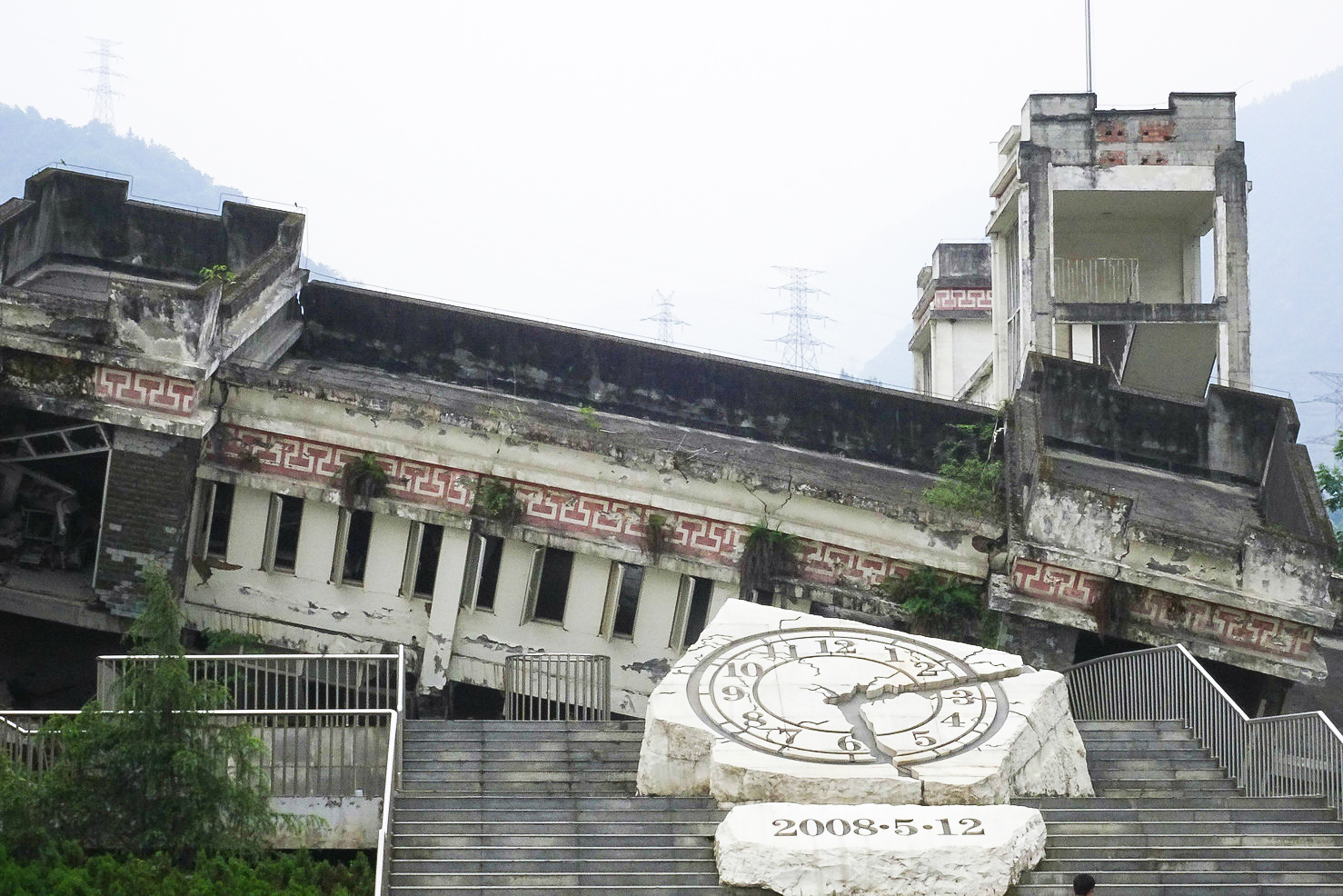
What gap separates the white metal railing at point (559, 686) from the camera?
72.4 ft

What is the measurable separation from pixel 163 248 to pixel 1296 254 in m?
177

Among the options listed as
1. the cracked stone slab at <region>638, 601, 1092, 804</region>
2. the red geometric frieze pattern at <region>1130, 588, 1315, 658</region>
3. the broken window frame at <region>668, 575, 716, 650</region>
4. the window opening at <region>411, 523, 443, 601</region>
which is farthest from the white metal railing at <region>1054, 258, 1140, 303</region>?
the cracked stone slab at <region>638, 601, 1092, 804</region>

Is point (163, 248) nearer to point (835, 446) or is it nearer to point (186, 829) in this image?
point (835, 446)

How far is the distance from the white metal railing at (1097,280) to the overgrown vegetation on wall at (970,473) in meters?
10.9

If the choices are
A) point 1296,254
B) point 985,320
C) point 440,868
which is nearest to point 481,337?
point 440,868

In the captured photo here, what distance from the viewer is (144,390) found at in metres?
25.1

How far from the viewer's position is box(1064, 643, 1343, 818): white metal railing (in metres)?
17.8

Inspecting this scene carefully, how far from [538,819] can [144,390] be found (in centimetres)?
1145

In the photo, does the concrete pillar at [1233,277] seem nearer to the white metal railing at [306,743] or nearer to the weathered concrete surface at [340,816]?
the white metal railing at [306,743]

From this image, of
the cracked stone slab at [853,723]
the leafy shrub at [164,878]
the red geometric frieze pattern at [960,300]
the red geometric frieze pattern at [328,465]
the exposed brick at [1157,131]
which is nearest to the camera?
the leafy shrub at [164,878]

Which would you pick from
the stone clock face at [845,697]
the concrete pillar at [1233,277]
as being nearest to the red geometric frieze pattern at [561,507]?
the stone clock face at [845,697]

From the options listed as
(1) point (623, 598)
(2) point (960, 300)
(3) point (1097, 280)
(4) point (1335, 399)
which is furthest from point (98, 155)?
(1) point (623, 598)

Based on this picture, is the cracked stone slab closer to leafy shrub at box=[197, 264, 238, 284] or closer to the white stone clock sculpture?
the white stone clock sculpture

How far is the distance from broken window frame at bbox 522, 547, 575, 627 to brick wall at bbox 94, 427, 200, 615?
5596mm
